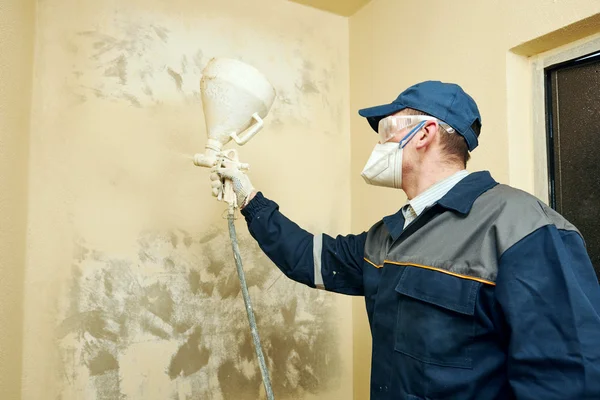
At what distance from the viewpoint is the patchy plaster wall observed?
141 cm

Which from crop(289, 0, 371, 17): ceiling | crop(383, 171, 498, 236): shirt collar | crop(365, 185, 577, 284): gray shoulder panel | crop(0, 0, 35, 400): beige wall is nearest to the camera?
crop(365, 185, 577, 284): gray shoulder panel

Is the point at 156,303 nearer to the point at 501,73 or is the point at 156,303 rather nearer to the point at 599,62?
the point at 501,73

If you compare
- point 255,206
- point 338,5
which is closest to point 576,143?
point 255,206

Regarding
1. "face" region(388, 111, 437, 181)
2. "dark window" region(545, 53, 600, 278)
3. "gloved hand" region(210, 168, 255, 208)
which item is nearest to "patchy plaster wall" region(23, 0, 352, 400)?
"gloved hand" region(210, 168, 255, 208)

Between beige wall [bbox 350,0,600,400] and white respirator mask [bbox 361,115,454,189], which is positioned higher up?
beige wall [bbox 350,0,600,400]

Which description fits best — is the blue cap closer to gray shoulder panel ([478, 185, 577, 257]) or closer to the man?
the man

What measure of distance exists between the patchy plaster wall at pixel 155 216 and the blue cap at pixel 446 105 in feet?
2.78

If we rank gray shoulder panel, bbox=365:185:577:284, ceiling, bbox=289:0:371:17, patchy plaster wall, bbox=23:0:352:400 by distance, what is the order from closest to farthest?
gray shoulder panel, bbox=365:185:577:284
patchy plaster wall, bbox=23:0:352:400
ceiling, bbox=289:0:371:17

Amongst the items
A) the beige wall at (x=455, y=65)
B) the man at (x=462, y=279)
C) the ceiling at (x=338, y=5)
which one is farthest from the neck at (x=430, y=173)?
the ceiling at (x=338, y=5)

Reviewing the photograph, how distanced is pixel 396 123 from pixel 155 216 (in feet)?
3.08

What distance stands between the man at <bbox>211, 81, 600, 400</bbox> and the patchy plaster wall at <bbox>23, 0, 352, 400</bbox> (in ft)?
2.23

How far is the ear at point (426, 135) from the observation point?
1021 millimetres

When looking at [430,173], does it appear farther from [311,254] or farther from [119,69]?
[119,69]

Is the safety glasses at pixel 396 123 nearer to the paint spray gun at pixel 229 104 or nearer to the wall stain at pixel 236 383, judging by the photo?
the paint spray gun at pixel 229 104
